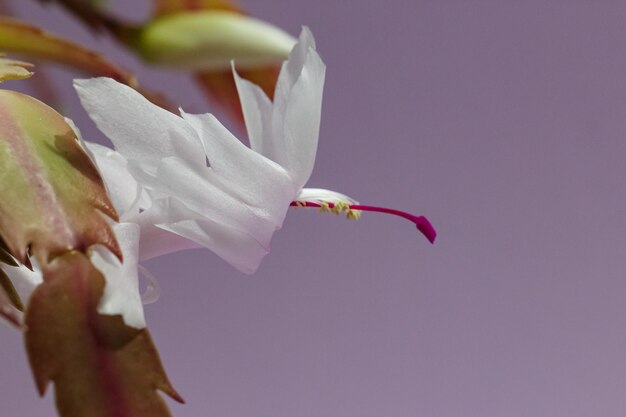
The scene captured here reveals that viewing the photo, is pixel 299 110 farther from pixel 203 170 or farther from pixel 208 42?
pixel 208 42

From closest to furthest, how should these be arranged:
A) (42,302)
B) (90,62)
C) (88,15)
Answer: (42,302) → (90,62) → (88,15)

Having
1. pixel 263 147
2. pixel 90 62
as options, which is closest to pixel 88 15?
pixel 90 62

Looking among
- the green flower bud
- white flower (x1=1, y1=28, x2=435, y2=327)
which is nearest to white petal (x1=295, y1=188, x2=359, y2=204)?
white flower (x1=1, y1=28, x2=435, y2=327)

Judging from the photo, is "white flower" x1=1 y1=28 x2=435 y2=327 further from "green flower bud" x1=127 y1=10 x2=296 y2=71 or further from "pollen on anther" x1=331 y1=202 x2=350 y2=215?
"green flower bud" x1=127 y1=10 x2=296 y2=71

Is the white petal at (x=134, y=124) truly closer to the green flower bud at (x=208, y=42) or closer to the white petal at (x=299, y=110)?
the white petal at (x=299, y=110)

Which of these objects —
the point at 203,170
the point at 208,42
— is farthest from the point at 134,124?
the point at 208,42

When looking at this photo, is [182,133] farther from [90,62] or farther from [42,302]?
[90,62]
